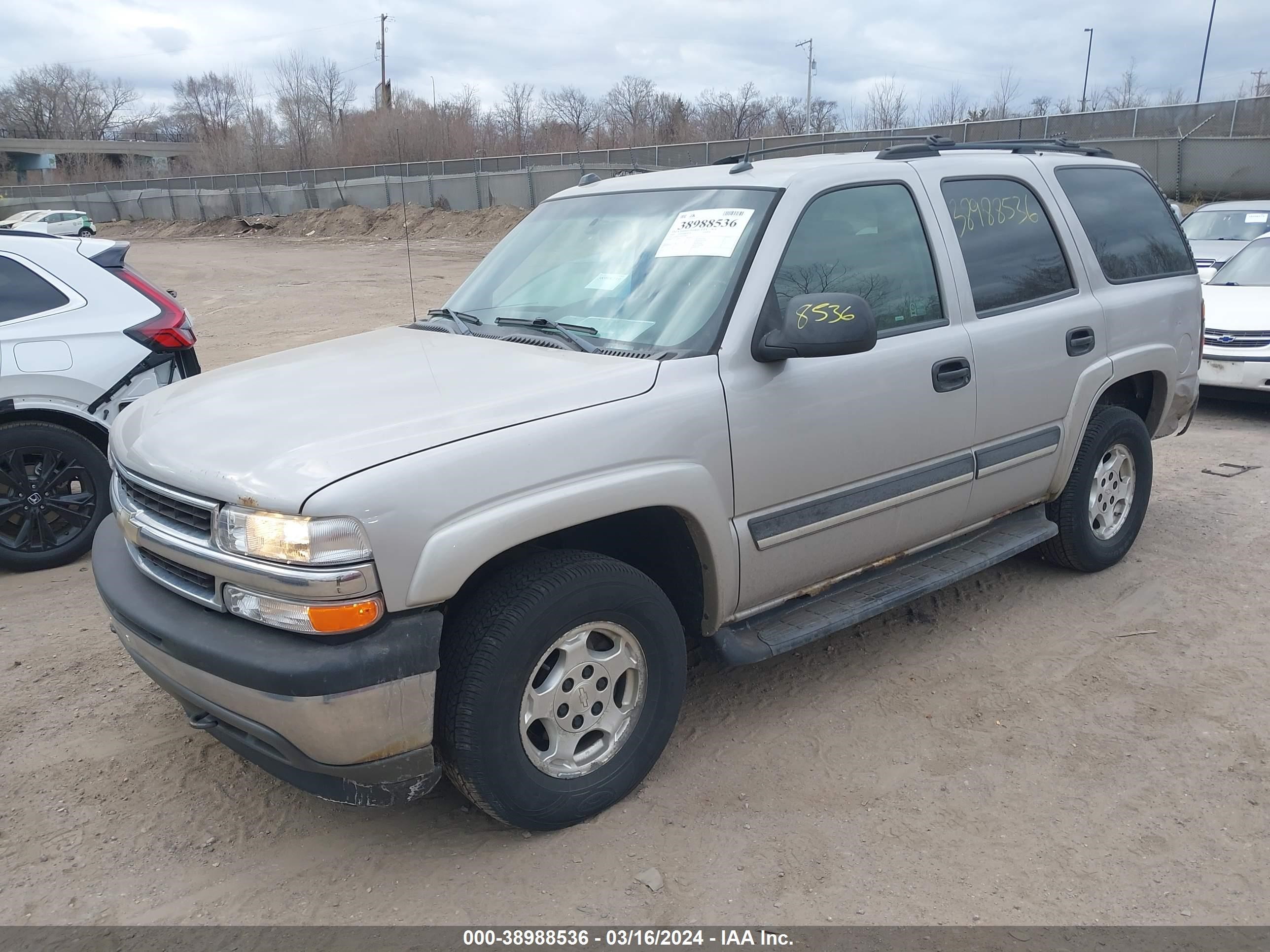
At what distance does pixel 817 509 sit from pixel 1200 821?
1490 millimetres

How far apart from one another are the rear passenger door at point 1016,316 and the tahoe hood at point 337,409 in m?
1.60

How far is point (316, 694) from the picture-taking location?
245 cm

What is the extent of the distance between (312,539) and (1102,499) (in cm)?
391

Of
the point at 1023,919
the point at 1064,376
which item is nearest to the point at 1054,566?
the point at 1064,376

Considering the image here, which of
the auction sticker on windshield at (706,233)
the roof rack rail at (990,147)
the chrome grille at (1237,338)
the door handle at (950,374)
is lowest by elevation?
the chrome grille at (1237,338)

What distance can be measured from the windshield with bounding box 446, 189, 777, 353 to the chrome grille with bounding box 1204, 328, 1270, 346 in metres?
5.99

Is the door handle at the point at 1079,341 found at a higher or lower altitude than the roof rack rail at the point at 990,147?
lower

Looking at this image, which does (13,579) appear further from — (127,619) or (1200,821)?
(1200,821)

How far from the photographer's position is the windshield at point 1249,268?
9.12 meters

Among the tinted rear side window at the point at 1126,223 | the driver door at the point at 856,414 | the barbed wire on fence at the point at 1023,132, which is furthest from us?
the barbed wire on fence at the point at 1023,132

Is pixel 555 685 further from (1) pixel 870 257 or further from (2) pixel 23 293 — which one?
(2) pixel 23 293

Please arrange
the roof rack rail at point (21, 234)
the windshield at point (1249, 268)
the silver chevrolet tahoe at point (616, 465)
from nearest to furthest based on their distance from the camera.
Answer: the silver chevrolet tahoe at point (616, 465) → the roof rack rail at point (21, 234) → the windshield at point (1249, 268)

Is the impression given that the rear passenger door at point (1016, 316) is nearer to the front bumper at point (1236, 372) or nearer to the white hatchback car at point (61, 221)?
the front bumper at point (1236, 372)
